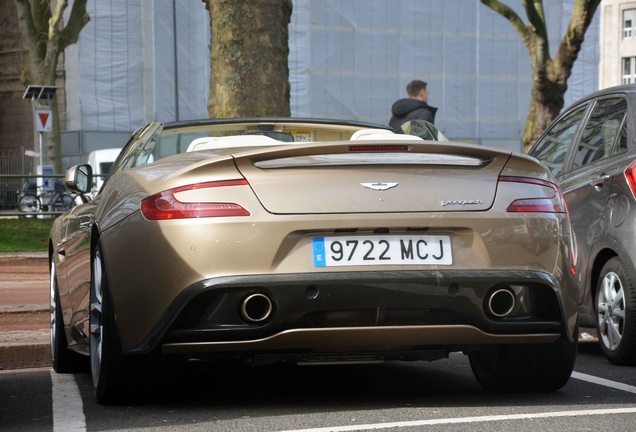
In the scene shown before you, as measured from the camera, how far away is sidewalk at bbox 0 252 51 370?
23.2ft

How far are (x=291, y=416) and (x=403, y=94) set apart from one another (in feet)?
133

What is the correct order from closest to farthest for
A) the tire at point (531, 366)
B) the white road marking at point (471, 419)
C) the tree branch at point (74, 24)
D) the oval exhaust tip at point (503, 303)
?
1. the white road marking at point (471, 419)
2. the oval exhaust tip at point (503, 303)
3. the tire at point (531, 366)
4. the tree branch at point (74, 24)

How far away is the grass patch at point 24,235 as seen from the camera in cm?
1841

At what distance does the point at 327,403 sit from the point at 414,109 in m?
7.11

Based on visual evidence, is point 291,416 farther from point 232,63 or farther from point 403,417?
point 232,63

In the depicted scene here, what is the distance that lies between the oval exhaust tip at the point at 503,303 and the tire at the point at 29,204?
56.6 ft

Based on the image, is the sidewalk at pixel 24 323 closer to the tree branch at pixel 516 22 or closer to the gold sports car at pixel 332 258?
the gold sports car at pixel 332 258

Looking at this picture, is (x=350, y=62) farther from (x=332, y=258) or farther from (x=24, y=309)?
(x=332, y=258)

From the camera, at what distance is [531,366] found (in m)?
5.23

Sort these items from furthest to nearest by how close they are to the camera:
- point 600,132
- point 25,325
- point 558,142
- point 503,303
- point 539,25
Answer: point 539,25, point 25,325, point 558,142, point 600,132, point 503,303

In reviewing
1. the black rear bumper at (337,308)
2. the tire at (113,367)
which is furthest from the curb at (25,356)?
the black rear bumper at (337,308)

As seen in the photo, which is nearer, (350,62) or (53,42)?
(53,42)

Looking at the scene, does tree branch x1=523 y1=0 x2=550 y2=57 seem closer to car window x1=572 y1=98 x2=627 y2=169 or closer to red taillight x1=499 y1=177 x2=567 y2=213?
car window x1=572 y1=98 x2=627 y2=169

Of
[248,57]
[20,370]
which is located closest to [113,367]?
[20,370]
